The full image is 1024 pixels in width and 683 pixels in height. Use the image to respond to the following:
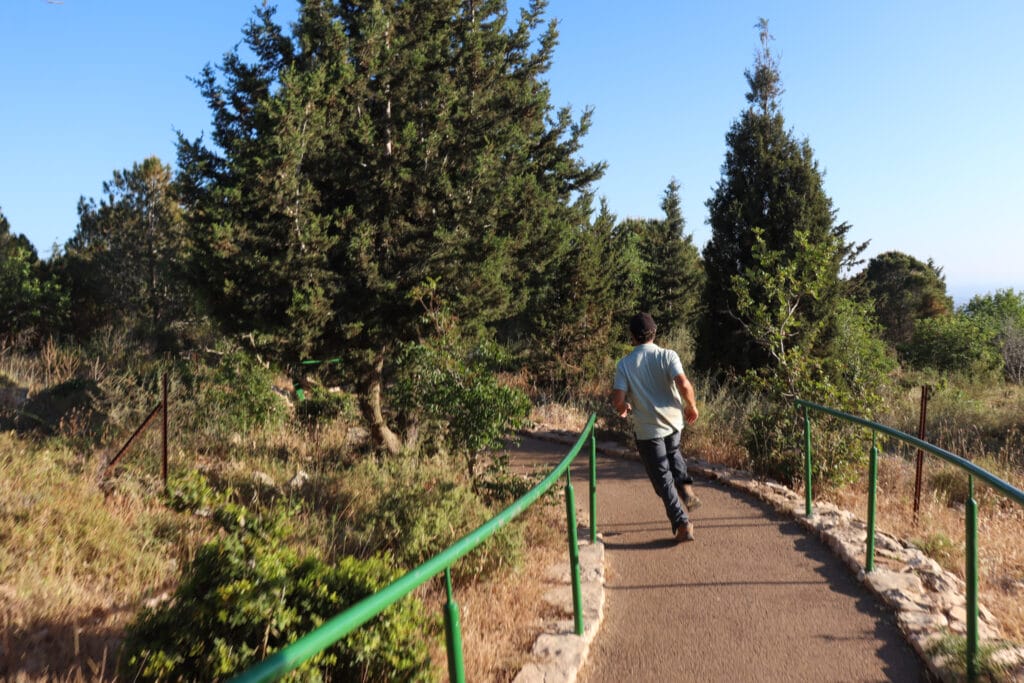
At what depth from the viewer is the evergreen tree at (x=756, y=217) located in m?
13.7

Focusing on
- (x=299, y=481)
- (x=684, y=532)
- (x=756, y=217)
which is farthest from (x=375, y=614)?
(x=756, y=217)

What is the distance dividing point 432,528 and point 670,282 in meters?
18.3

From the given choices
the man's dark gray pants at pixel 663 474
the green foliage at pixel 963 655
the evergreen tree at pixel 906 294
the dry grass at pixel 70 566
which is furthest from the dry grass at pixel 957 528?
the evergreen tree at pixel 906 294

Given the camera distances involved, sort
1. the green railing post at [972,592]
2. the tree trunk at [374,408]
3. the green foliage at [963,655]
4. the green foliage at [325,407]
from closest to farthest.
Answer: the green foliage at [963,655], the green railing post at [972,592], the tree trunk at [374,408], the green foliage at [325,407]

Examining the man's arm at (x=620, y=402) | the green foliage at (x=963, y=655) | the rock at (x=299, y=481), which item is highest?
the man's arm at (x=620, y=402)

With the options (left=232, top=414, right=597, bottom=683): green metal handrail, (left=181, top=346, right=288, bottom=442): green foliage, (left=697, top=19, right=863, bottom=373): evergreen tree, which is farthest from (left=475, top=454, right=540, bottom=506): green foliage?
(left=697, top=19, right=863, bottom=373): evergreen tree

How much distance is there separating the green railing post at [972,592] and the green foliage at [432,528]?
2.58 metres

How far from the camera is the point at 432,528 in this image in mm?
4895

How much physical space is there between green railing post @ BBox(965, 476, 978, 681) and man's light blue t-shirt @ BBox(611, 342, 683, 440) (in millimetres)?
2300

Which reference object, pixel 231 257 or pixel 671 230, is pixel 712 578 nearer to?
pixel 231 257

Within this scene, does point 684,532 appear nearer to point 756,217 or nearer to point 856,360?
point 856,360

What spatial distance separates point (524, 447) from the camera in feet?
34.1

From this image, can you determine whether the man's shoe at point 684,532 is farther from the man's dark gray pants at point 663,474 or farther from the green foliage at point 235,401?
the green foliage at point 235,401

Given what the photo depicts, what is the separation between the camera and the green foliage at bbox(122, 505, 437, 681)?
298cm
